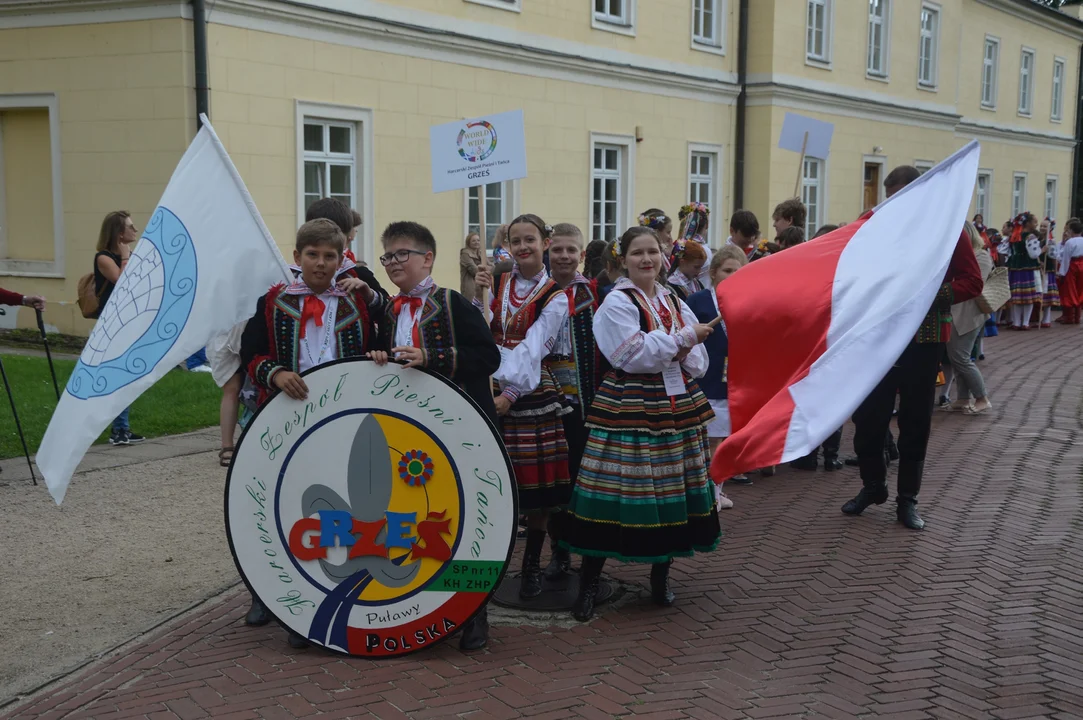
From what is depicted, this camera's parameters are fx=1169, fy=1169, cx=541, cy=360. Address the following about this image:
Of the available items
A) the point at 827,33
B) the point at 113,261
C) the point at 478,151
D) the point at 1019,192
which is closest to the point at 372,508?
the point at 478,151

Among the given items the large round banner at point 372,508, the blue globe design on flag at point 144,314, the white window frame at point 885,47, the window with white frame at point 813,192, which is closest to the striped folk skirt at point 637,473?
the large round banner at point 372,508

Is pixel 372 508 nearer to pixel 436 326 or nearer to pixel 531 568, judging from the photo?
pixel 436 326

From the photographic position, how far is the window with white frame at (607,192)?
19750 mm

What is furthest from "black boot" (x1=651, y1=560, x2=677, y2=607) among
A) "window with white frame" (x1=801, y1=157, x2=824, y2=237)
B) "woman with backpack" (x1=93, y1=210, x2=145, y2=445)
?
"window with white frame" (x1=801, y1=157, x2=824, y2=237)

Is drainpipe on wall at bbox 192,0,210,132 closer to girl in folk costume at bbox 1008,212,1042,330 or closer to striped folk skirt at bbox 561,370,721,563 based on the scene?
striped folk skirt at bbox 561,370,721,563

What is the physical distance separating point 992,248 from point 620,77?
717 centimetres

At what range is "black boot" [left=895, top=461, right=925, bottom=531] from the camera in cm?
693

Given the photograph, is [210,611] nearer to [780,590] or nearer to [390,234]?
[390,234]

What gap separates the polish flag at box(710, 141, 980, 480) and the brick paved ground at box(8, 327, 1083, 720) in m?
1.05

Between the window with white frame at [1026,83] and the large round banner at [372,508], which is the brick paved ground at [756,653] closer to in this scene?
the large round banner at [372,508]

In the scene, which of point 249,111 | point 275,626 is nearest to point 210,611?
point 275,626

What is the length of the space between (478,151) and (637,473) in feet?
8.35

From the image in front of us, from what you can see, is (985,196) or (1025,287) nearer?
(1025,287)

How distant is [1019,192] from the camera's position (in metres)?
36.9
